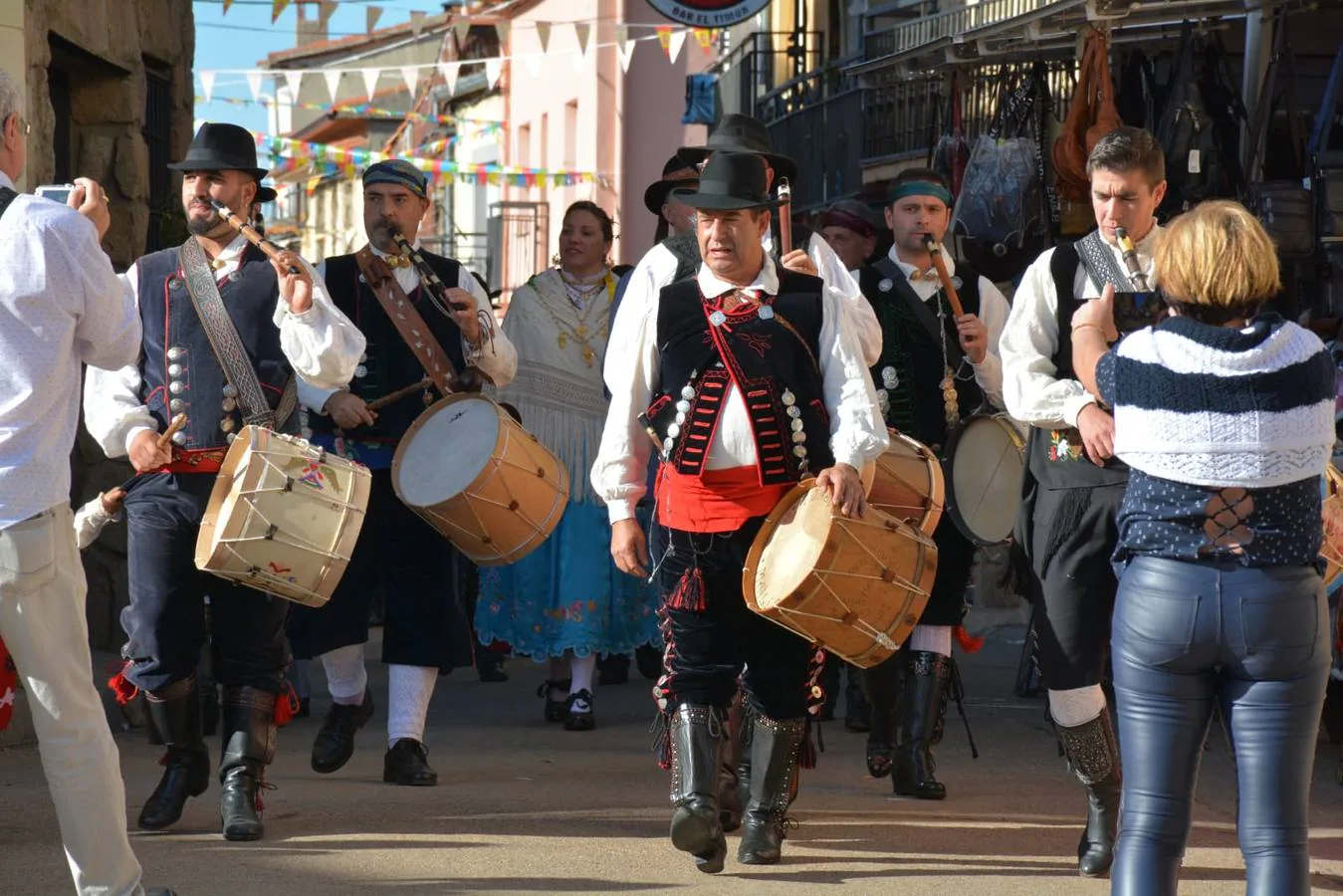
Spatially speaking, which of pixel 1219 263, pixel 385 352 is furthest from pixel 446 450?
pixel 1219 263

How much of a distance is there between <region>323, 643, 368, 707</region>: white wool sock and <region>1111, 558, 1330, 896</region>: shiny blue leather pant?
315 centimetres

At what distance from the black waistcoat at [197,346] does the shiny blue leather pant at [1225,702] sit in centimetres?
268

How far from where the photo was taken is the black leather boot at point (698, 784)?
5.10m

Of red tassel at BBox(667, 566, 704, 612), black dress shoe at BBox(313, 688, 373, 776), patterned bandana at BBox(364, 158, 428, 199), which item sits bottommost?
black dress shoe at BBox(313, 688, 373, 776)

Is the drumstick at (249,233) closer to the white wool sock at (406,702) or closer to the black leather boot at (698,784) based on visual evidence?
the white wool sock at (406,702)

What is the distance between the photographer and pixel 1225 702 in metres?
3.96

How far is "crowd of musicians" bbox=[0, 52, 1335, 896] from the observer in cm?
391

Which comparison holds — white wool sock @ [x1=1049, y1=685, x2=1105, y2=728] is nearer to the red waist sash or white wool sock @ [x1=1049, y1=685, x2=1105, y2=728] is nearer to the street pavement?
the street pavement

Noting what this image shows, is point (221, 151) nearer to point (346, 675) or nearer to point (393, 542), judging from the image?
point (393, 542)

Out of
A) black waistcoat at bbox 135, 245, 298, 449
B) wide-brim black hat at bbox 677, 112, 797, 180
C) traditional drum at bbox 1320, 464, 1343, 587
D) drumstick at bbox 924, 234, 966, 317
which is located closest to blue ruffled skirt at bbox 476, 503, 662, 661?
drumstick at bbox 924, 234, 966, 317

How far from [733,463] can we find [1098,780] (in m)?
1.24

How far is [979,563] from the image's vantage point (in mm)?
10766

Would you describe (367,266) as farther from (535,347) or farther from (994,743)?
(994,743)

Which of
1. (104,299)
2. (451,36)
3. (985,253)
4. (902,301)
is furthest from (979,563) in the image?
(451,36)
